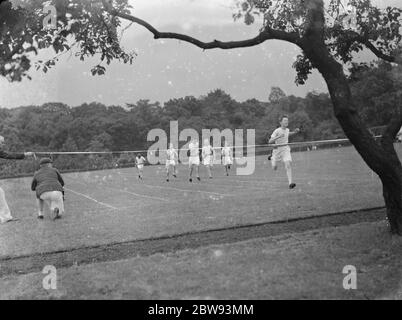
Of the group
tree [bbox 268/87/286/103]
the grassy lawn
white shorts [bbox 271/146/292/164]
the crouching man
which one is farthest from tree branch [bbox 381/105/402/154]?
tree [bbox 268/87/286/103]

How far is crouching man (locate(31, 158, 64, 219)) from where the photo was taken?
513 inches

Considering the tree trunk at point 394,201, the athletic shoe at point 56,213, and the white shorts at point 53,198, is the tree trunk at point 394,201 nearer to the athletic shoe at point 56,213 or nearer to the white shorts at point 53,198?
the white shorts at point 53,198

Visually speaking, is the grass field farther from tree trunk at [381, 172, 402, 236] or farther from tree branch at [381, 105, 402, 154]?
tree branch at [381, 105, 402, 154]

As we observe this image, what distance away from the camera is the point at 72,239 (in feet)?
33.9

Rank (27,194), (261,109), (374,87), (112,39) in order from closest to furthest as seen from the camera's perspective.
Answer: (112,39) < (374,87) < (27,194) < (261,109)

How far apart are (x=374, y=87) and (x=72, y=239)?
1170 cm

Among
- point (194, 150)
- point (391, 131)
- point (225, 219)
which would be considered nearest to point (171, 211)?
point (225, 219)

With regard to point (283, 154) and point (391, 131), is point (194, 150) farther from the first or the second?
point (391, 131)

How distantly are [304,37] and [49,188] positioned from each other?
25.1 ft

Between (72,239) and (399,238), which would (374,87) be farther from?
(72,239)

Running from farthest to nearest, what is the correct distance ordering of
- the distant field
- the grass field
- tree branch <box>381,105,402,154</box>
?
the distant field, tree branch <box>381,105,402,154</box>, the grass field
